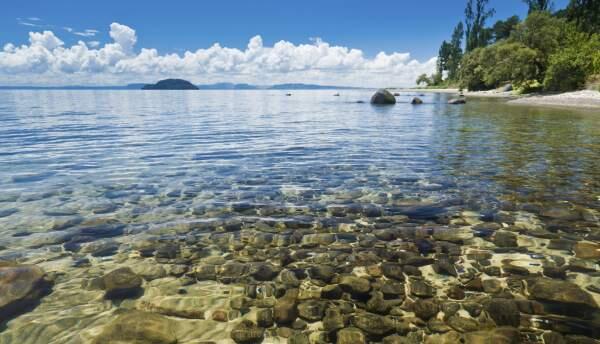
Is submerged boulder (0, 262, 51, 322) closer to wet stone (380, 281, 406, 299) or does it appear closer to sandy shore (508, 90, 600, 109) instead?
wet stone (380, 281, 406, 299)

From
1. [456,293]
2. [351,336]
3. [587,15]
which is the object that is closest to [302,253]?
[351,336]

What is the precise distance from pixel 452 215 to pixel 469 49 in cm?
14197

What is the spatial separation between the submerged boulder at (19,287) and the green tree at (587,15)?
84.7 meters

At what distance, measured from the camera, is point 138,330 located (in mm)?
3881

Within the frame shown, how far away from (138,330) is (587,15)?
3568 inches

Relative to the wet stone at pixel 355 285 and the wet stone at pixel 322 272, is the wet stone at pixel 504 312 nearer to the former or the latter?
the wet stone at pixel 355 285

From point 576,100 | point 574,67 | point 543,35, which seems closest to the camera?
point 576,100

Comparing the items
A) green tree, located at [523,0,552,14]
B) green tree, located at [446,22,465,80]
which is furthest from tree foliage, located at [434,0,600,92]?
green tree, located at [446,22,465,80]

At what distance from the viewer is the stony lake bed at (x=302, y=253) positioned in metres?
4.05

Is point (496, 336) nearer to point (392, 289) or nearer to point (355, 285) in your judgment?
point (392, 289)

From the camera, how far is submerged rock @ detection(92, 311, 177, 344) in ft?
12.4

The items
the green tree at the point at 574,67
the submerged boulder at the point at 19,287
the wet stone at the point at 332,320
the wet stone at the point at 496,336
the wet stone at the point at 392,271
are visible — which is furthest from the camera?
the green tree at the point at 574,67

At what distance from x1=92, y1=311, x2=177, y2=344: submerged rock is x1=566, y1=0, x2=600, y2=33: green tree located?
8393 cm

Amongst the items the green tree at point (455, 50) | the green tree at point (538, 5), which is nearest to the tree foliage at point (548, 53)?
the green tree at point (538, 5)
